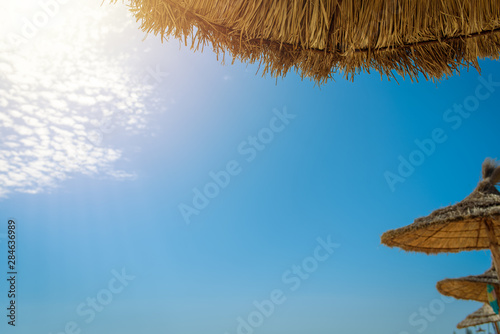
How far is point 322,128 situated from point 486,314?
575 inches

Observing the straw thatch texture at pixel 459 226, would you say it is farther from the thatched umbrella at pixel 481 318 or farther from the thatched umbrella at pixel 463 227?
the thatched umbrella at pixel 481 318

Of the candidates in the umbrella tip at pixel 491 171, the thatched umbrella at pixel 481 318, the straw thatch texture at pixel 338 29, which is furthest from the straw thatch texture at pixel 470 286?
the straw thatch texture at pixel 338 29

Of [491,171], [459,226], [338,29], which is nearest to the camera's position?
[338,29]

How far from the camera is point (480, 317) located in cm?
793

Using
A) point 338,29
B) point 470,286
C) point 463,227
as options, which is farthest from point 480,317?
point 338,29

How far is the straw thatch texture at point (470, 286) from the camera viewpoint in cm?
594

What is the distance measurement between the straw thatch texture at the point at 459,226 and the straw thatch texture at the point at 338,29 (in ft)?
7.08

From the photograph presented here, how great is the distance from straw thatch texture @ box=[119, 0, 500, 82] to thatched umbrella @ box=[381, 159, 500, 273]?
2.16 meters

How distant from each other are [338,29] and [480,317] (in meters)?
9.35

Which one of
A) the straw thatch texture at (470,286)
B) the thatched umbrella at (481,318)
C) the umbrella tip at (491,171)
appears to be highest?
the umbrella tip at (491,171)

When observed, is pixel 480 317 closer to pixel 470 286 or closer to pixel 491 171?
pixel 470 286

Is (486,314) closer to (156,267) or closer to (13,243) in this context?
(13,243)

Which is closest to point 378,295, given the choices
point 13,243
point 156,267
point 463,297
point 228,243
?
point 228,243

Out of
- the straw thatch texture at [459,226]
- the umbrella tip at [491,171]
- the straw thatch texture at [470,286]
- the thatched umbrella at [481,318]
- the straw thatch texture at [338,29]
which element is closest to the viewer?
the straw thatch texture at [338,29]
